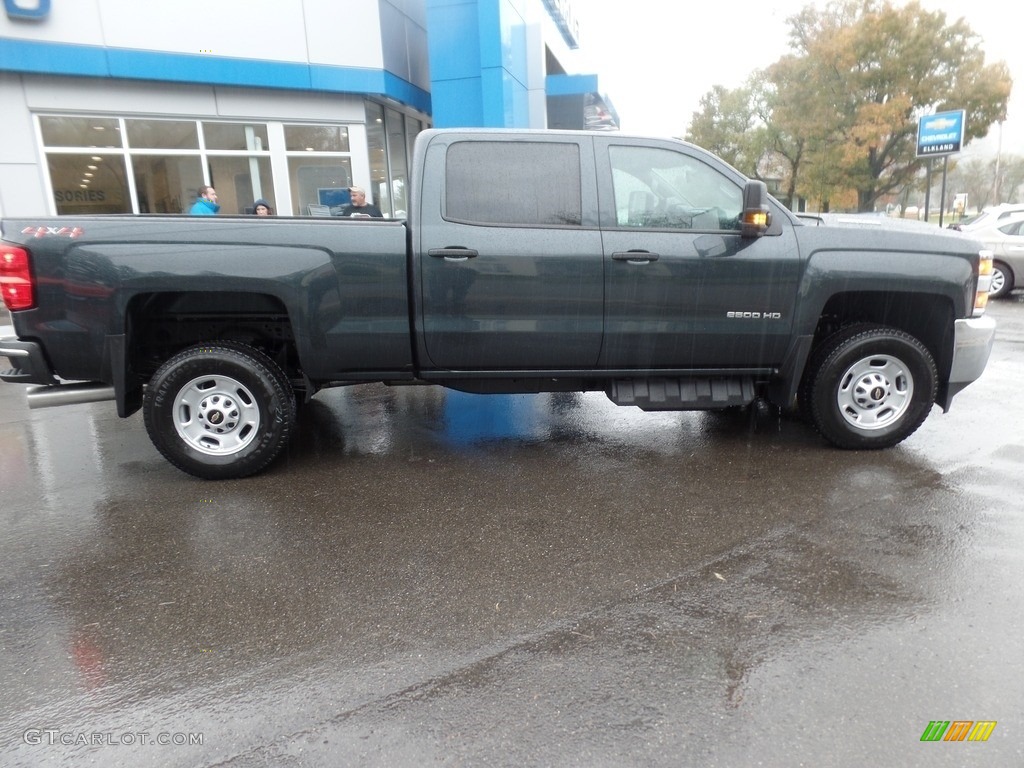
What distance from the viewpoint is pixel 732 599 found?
3121 mm

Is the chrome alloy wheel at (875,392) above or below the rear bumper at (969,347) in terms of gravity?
below

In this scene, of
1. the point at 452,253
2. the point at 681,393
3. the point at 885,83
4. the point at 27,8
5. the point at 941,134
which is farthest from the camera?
the point at 885,83

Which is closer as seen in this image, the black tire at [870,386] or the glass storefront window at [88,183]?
the black tire at [870,386]

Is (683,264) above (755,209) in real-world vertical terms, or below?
below

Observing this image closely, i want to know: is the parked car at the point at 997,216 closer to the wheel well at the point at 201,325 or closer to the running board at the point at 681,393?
the running board at the point at 681,393

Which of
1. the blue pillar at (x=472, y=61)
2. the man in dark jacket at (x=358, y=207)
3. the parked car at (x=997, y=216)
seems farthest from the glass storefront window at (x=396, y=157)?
the parked car at (x=997, y=216)

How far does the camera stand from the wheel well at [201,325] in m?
4.45

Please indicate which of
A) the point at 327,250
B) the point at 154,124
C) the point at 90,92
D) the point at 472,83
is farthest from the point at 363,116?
the point at 327,250

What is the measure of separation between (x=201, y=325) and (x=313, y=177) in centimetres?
1147

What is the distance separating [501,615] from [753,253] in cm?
278

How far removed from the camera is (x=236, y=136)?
14.4 meters

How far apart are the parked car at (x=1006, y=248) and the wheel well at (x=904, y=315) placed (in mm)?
9705

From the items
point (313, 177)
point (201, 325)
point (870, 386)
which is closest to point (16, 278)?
point (201, 325)

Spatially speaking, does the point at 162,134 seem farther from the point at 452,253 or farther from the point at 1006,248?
the point at 1006,248
